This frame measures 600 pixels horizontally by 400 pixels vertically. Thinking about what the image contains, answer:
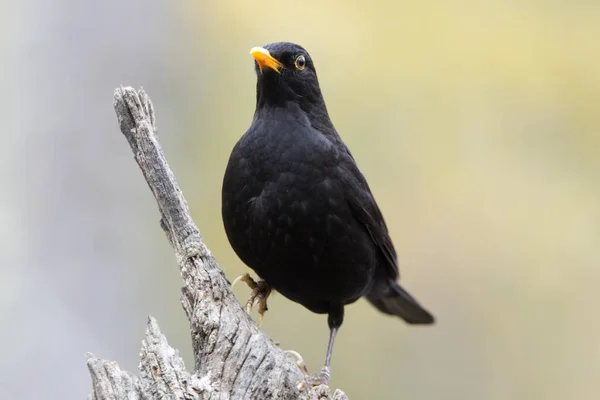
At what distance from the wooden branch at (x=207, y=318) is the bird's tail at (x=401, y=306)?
6.54ft

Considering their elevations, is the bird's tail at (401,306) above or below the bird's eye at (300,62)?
below

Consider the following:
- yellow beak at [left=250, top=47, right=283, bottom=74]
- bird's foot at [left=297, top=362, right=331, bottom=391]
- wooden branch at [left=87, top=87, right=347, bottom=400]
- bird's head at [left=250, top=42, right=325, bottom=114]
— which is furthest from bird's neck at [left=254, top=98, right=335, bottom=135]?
bird's foot at [left=297, top=362, right=331, bottom=391]

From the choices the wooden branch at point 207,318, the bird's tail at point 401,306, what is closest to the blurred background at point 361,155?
the bird's tail at point 401,306

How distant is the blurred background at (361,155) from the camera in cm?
749

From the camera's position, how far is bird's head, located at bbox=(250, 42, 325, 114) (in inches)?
189

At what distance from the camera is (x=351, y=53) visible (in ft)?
26.8

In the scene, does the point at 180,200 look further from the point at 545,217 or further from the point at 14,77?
the point at 545,217

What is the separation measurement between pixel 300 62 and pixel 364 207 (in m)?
1.04

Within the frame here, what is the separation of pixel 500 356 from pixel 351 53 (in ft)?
11.8

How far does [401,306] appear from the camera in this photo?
616cm

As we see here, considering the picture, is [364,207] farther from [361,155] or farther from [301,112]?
[361,155]

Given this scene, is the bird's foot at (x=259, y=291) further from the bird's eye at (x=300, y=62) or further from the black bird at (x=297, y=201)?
the bird's eye at (x=300, y=62)

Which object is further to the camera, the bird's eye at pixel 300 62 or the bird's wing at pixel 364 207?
the bird's eye at pixel 300 62

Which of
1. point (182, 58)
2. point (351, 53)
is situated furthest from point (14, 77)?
point (351, 53)
